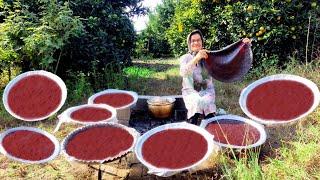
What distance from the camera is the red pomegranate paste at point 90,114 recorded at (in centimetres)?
525

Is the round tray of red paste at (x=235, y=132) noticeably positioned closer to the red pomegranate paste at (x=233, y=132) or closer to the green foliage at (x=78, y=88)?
the red pomegranate paste at (x=233, y=132)

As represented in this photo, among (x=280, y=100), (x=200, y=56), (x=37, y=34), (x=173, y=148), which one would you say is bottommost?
(x=173, y=148)

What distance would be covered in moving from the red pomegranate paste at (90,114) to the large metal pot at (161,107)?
0.94 metres

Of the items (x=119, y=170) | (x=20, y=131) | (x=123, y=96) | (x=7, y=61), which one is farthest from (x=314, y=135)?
(x=7, y=61)

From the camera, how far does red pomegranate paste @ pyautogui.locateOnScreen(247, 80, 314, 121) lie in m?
4.77

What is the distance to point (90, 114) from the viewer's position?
17.6ft

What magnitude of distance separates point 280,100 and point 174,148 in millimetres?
1611

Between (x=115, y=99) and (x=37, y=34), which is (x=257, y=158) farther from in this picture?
(x=37, y=34)

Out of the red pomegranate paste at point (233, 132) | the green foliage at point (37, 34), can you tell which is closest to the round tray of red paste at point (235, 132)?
the red pomegranate paste at point (233, 132)

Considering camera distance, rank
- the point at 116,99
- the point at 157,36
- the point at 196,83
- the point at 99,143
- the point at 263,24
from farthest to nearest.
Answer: the point at 157,36
the point at 263,24
the point at 116,99
the point at 196,83
the point at 99,143

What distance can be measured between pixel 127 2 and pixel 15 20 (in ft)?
13.1

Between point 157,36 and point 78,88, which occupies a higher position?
point 157,36


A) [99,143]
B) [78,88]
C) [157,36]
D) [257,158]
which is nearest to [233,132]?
[257,158]

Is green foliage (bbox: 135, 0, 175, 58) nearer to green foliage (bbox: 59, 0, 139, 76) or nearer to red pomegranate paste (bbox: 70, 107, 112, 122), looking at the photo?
green foliage (bbox: 59, 0, 139, 76)
